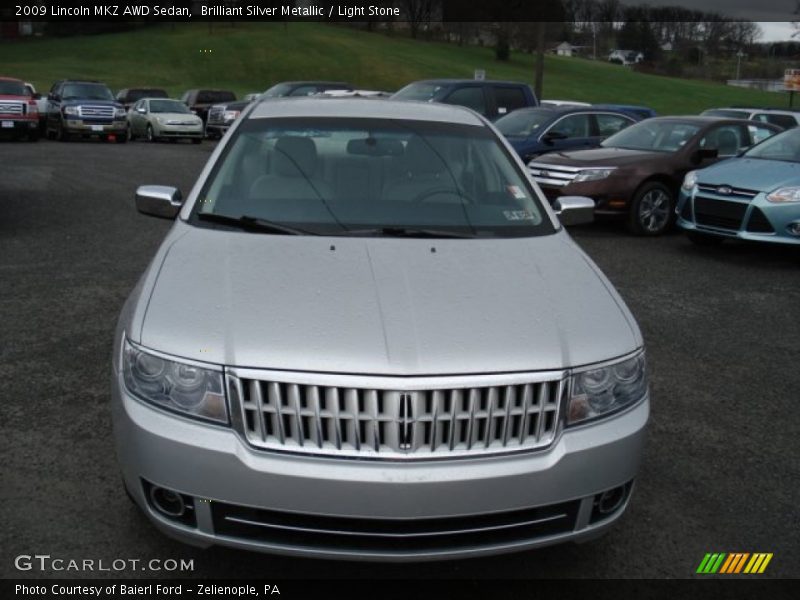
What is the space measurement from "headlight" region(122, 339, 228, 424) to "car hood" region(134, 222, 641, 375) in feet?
0.17

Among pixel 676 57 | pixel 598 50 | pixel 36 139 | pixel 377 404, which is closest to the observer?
pixel 377 404

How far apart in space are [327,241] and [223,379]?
1071 mm

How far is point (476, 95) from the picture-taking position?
16594mm

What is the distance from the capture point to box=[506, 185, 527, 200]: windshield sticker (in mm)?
4328

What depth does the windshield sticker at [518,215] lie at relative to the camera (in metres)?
4.15

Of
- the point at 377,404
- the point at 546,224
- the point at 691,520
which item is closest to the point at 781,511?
the point at 691,520

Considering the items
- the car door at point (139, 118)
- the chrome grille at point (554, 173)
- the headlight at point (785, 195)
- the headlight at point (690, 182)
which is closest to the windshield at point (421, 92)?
the chrome grille at point (554, 173)

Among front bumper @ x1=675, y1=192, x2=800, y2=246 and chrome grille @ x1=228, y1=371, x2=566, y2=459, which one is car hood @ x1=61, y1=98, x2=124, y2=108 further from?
chrome grille @ x1=228, y1=371, x2=566, y2=459

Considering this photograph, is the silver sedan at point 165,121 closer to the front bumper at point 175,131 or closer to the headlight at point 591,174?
the front bumper at point 175,131

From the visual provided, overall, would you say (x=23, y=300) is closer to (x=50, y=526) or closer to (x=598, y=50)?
(x=50, y=526)

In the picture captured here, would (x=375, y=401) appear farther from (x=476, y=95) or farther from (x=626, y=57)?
(x=626, y=57)

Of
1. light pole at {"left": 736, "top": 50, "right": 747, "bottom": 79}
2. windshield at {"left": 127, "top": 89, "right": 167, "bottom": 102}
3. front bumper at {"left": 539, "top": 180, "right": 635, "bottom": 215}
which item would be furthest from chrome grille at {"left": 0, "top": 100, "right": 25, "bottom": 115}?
light pole at {"left": 736, "top": 50, "right": 747, "bottom": 79}

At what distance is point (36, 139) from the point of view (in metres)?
26.4

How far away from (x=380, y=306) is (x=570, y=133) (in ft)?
39.8
